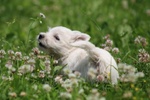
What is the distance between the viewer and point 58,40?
5.73 m

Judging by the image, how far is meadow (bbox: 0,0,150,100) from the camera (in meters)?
4.39

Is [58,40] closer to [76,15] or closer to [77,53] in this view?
[77,53]

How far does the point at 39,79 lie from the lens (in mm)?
5086

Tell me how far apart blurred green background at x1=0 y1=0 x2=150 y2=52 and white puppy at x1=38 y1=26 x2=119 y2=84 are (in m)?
2.04

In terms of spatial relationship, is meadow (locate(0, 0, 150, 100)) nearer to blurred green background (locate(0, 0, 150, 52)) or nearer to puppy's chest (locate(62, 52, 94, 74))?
blurred green background (locate(0, 0, 150, 52))

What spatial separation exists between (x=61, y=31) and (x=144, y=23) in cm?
371

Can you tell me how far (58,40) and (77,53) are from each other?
27 cm

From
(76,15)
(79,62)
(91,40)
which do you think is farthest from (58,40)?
(76,15)


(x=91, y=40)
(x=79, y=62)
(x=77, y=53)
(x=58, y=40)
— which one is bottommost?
(x=79, y=62)

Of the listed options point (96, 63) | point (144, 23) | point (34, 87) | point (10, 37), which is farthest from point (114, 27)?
point (34, 87)

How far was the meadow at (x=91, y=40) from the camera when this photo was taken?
4395 mm

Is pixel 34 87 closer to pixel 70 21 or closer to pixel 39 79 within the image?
pixel 39 79

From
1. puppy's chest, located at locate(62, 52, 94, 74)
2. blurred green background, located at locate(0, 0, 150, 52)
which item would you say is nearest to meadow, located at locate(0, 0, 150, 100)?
blurred green background, located at locate(0, 0, 150, 52)

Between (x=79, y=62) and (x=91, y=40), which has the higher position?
(x=91, y=40)
